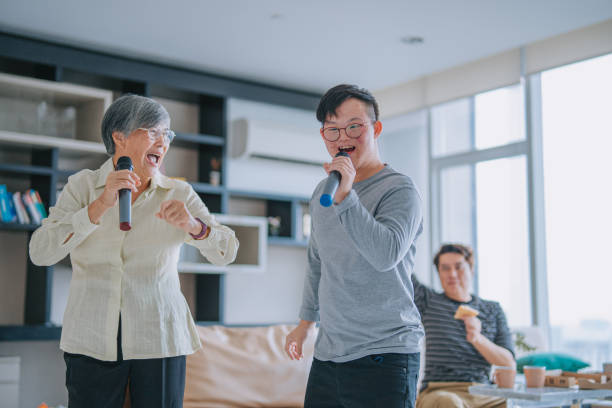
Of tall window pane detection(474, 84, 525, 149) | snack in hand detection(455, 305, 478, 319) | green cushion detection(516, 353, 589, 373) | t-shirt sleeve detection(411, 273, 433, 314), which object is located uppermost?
tall window pane detection(474, 84, 525, 149)

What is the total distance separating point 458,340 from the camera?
9.52 ft

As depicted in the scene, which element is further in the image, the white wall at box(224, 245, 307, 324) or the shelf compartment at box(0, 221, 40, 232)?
the white wall at box(224, 245, 307, 324)

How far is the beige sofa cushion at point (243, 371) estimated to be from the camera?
288 cm

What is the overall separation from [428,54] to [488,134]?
2.56ft

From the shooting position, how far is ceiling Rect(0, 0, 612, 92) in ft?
12.7

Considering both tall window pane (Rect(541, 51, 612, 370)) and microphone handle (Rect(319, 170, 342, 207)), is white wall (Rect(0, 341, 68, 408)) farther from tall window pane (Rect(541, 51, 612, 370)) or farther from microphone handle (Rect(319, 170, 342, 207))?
microphone handle (Rect(319, 170, 342, 207))

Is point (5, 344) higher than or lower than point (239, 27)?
lower

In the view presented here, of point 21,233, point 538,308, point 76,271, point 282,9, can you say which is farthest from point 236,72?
point 76,271

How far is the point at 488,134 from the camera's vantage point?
4.98 metres

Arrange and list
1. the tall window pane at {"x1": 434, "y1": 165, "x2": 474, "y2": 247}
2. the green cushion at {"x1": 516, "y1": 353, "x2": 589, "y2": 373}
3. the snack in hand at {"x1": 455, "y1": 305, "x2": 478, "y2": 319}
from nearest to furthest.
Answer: the snack in hand at {"x1": 455, "y1": 305, "x2": 478, "y2": 319} < the green cushion at {"x1": 516, "y1": 353, "x2": 589, "y2": 373} < the tall window pane at {"x1": 434, "y1": 165, "x2": 474, "y2": 247}

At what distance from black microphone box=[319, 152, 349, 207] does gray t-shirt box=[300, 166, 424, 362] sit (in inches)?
1.5

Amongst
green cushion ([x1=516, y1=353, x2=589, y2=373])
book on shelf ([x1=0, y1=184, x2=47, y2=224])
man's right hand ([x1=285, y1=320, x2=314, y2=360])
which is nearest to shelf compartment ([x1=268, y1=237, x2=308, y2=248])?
book on shelf ([x1=0, y1=184, x2=47, y2=224])

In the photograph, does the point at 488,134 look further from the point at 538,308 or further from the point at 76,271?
the point at 76,271

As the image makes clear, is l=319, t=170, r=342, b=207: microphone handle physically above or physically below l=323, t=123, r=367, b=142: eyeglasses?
below
